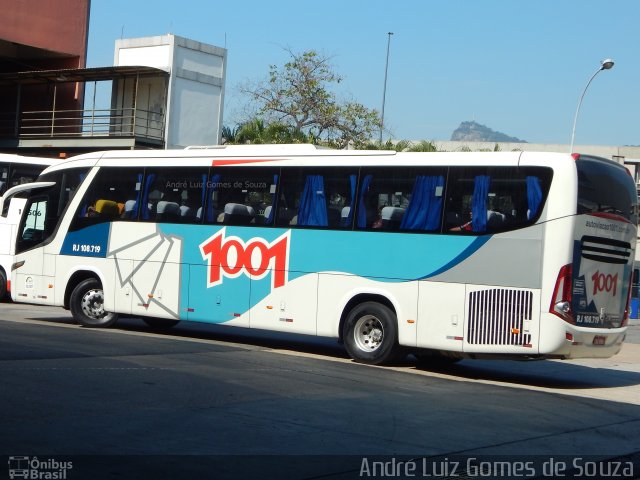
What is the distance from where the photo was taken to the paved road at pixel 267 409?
8036mm

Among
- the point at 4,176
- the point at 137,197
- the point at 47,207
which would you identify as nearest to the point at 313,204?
the point at 137,197

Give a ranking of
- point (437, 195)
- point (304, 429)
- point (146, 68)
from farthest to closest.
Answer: point (146, 68) < point (437, 195) < point (304, 429)

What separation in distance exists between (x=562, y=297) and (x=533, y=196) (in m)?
1.49

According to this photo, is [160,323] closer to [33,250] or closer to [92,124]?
[33,250]

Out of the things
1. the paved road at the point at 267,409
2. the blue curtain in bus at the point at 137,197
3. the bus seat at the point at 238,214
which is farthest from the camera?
the blue curtain in bus at the point at 137,197

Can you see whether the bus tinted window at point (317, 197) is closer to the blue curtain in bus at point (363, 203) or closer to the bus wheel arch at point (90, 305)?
the blue curtain in bus at point (363, 203)

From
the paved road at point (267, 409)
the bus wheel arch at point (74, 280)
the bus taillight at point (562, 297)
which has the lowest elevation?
the paved road at point (267, 409)

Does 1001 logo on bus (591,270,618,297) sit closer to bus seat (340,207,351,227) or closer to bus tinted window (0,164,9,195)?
bus seat (340,207,351,227)

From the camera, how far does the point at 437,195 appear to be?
15.2 m

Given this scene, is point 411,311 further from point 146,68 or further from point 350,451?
point 146,68

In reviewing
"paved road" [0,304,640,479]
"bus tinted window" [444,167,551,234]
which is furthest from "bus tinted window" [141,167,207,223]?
"bus tinted window" [444,167,551,234]

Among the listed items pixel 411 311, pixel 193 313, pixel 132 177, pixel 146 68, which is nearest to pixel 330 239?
pixel 411 311

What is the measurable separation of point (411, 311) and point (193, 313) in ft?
15.0

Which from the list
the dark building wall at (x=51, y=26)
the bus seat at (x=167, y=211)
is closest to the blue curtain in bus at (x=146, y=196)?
the bus seat at (x=167, y=211)
